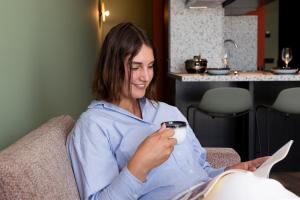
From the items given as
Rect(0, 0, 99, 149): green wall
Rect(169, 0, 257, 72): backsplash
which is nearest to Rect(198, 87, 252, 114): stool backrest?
Rect(169, 0, 257, 72): backsplash

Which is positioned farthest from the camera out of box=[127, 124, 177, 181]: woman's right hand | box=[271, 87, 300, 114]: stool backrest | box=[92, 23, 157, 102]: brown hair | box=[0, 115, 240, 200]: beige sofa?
box=[271, 87, 300, 114]: stool backrest

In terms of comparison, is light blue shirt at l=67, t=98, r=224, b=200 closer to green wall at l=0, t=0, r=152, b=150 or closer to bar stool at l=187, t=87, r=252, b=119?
green wall at l=0, t=0, r=152, b=150

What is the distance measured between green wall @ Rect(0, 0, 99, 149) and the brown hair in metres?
0.24

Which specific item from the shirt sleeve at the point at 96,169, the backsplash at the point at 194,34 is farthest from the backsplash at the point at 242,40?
the shirt sleeve at the point at 96,169

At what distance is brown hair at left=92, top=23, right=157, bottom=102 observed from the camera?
4.43 feet

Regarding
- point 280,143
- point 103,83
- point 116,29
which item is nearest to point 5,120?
point 103,83

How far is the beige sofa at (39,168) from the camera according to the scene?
835 mm

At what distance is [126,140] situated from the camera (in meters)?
1.31

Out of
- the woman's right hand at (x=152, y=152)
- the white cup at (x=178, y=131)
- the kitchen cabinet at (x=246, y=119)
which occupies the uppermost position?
the white cup at (x=178, y=131)

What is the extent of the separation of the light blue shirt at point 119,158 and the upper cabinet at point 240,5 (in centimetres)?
330

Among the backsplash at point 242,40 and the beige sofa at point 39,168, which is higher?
the backsplash at point 242,40

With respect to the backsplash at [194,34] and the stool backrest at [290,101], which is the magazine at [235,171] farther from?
the backsplash at [194,34]

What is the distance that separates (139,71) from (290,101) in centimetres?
233

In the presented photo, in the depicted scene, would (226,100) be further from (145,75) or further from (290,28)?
(290,28)
